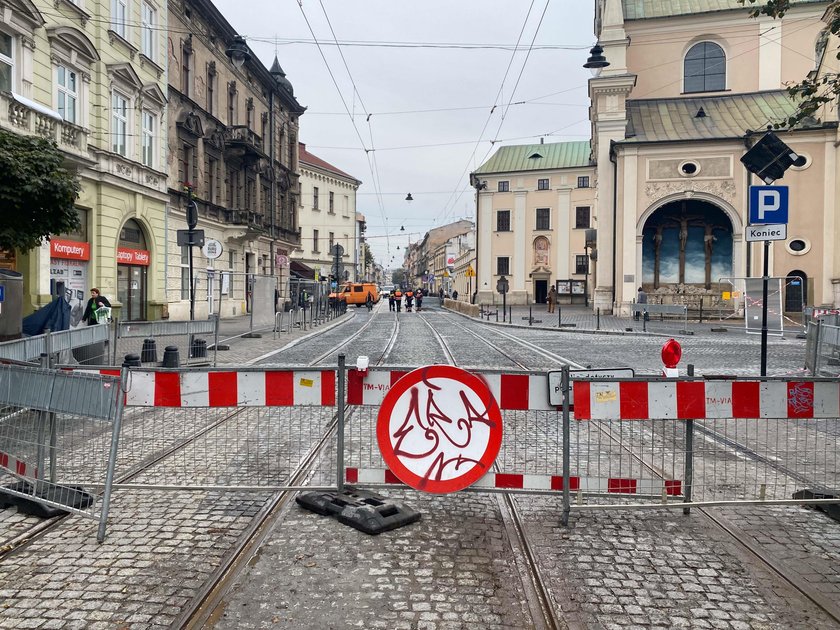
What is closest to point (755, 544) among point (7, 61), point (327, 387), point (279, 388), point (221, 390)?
point (327, 387)

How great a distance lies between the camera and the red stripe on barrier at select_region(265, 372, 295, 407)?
177 inches

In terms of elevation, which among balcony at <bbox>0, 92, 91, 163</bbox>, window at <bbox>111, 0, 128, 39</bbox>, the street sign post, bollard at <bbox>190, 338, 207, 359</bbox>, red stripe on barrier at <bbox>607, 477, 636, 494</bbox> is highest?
window at <bbox>111, 0, 128, 39</bbox>

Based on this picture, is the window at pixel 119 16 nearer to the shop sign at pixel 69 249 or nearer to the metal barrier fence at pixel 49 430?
the shop sign at pixel 69 249

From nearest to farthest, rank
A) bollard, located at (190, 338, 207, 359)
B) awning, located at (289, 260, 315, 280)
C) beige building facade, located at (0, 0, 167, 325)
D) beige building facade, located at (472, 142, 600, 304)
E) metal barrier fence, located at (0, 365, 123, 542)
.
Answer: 1. metal barrier fence, located at (0, 365, 123, 542)
2. bollard, located at (190, 338, 207, 359)
3. beige building facade, located at (0, 0, 167, 325)
4. awning, located at (289, 260, 315, 280)
5. beige building facade, located at (472, 142, 600, 304)

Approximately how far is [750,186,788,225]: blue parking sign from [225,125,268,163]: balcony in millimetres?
26397

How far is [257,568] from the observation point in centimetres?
347

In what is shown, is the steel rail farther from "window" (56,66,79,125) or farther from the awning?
the awning

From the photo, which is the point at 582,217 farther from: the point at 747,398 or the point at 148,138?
the point at 747,398

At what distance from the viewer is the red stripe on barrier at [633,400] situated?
4173 millimetres

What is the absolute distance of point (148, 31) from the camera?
Answer: 2284cm

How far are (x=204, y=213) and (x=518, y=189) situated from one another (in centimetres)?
3460

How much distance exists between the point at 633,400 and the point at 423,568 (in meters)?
1.81

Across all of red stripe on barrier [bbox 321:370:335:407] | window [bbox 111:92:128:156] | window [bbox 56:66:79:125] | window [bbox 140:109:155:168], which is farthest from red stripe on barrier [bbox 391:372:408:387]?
window [bbox 140:109:155:168]

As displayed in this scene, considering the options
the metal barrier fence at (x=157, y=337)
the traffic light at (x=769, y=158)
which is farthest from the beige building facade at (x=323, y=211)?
the traffic light at (x=769, y=158)
